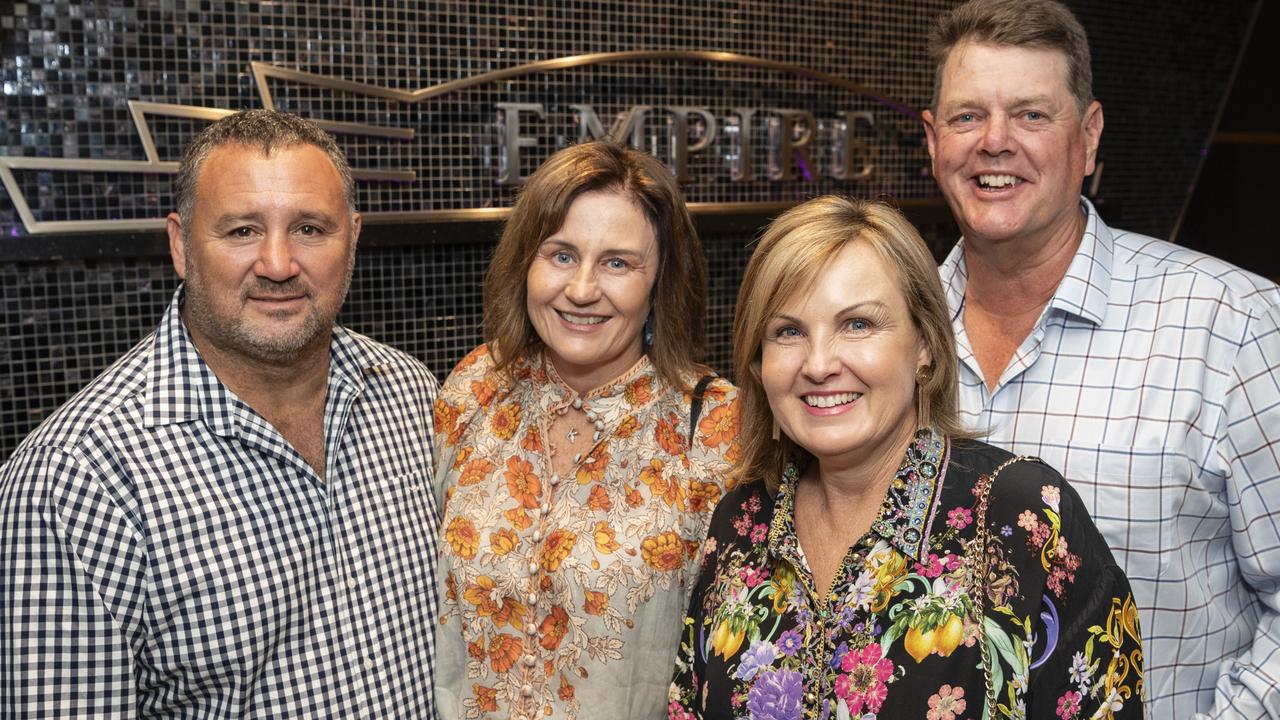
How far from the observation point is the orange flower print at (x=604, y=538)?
7.23 ft

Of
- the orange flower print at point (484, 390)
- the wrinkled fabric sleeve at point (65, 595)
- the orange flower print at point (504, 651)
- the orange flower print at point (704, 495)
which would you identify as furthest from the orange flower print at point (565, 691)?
the wrinkled fabric sleeve at point (65, 595)

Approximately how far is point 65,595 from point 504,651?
2.64 feet

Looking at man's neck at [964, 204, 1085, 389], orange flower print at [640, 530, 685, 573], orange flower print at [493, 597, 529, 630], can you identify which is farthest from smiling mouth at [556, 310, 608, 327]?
man's neck at [964, 204, 1085, 389]

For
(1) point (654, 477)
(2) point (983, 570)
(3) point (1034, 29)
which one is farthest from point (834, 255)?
(3) point (1034, 29)

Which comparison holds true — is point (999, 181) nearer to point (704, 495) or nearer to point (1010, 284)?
point (1010, 284)

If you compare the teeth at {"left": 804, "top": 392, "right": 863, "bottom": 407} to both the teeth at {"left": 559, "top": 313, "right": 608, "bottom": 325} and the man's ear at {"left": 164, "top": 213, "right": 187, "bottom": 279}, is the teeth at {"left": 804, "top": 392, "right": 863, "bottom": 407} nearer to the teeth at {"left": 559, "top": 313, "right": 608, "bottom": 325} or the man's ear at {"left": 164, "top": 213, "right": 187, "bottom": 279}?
the teeth at {"left": 559, "top": 313, "right": 608, "bottom": 325}

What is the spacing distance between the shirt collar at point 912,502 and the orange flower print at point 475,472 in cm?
70

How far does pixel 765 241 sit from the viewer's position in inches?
76.4

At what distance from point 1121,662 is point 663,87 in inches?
120

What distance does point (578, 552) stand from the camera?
2.21 m

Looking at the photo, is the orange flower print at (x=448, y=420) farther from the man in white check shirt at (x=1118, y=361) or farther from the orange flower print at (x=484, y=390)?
the man in white check shirt at (x=1118, y=361)

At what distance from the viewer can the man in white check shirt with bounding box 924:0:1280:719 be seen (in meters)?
2.10

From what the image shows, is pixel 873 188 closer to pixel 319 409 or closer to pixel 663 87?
pixel 663 87


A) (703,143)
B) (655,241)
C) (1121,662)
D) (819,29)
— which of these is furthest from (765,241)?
(819,29)
